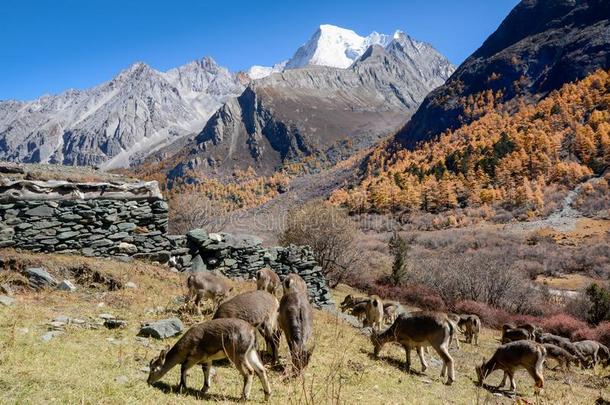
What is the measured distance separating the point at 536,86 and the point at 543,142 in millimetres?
64967

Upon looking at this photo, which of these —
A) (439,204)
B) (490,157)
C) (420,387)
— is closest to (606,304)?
(420,387)

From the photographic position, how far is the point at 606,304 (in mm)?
25031

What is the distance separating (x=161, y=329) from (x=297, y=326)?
3.07 m

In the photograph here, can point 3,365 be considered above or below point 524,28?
below

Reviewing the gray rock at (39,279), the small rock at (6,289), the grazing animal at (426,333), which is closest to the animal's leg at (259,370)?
the grazing animal at (426,333)

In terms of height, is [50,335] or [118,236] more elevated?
[118,236]

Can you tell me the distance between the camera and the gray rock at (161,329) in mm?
8859

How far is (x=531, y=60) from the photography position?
535 feet

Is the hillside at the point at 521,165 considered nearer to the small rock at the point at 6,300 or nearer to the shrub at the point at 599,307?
the shrub at the point at 599,307

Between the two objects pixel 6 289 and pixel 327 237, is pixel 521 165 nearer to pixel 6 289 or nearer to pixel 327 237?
pixel 327 237

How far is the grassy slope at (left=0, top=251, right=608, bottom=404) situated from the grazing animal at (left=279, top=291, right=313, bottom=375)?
17.6 inches

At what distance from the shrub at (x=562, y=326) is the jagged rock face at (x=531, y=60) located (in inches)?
5534

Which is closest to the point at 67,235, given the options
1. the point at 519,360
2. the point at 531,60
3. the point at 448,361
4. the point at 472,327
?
the point at 448,361

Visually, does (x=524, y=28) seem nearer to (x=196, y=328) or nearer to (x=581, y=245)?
(x=581, y=245)
